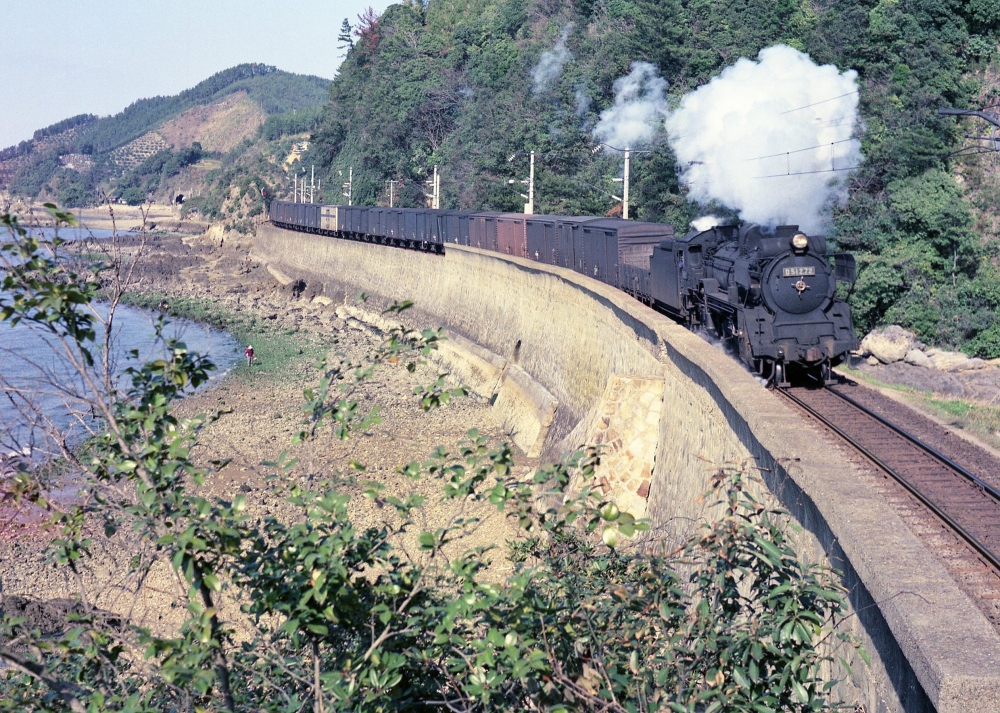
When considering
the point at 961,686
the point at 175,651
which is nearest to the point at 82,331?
the point at 175,651

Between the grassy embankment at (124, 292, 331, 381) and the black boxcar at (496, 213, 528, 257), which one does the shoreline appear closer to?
the grassy embankment at (124, 292, 331, 381)

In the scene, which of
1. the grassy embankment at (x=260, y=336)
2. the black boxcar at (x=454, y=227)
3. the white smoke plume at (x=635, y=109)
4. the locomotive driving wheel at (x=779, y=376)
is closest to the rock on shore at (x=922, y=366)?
the locomotive driving wheel at (x=779, y=376)

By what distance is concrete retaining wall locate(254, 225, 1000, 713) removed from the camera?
5848 millimetres

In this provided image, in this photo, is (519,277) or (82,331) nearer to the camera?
(82,331)

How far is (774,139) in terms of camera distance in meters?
27.9

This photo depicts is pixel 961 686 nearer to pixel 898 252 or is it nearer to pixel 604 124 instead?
pixel 898 252

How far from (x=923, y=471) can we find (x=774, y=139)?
58.9ft

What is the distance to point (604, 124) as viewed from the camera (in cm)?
5553

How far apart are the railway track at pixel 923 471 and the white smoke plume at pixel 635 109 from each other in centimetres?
3710

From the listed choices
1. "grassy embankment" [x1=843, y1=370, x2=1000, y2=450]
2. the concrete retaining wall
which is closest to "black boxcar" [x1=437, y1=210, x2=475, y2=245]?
the concrete retaining wall

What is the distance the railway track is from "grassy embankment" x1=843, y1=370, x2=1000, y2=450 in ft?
6.84

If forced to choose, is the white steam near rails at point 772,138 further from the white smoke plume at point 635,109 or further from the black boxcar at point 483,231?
the black boxcar at point 483,231

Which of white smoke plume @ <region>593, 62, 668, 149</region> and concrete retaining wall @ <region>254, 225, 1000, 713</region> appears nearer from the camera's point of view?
concrete retaining wall @ <region>254, 225, 1000, 713</region>

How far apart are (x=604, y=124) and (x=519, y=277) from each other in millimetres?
26286
